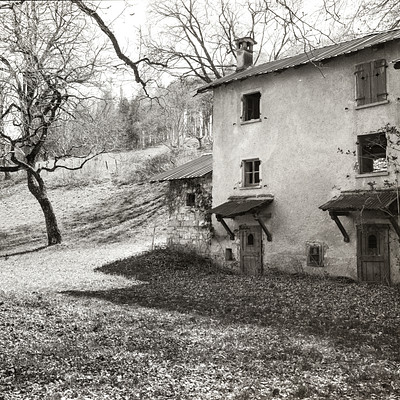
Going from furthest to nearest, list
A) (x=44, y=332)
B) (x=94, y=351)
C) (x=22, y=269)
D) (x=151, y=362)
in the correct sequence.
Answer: (x=22, y=269) < (x=44, y=332) < (x=94, y=351) < (x=151, y=362)

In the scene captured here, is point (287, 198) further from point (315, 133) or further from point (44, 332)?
point (44, 332)

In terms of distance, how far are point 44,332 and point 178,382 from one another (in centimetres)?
328

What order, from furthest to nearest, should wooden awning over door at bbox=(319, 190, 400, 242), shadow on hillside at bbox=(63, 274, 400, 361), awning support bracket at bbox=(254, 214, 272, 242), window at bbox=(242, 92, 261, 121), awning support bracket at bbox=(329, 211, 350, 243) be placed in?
window at bbox=(242, 92, 261, 121), awning support bracket at bbox=(254, 214, 272, 242), awning support bracket at bbox=(329, 211, 350, 243), wooden awning over door at bbox=(319, 190, 400, 242), shadow on hillside at bbox=(63, 274, 400, 361)

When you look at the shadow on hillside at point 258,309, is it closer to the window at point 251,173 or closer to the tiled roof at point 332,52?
the window at point 251,173

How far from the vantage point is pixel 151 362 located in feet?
20.4

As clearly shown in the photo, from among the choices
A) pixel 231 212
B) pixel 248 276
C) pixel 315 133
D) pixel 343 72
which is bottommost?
pixel 248 276

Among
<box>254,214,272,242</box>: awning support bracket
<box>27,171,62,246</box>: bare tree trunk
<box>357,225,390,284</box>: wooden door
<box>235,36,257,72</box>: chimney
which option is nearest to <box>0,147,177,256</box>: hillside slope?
<box>27,171,62,246</box>: bare tree trunk

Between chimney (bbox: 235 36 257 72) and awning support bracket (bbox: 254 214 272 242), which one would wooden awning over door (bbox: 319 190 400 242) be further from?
chimney (bbox: 235 36 257 72)

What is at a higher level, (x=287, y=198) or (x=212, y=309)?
(x=287, y=198)

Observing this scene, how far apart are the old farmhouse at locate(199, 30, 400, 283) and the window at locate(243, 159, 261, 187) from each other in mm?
39

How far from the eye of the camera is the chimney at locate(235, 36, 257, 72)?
20.4 m

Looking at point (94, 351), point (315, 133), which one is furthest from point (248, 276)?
point (94, 351)

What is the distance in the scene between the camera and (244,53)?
67.2 feet

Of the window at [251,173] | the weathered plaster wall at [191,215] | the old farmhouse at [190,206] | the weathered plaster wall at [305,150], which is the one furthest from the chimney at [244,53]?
the weathered plaster wall at [191,215]
